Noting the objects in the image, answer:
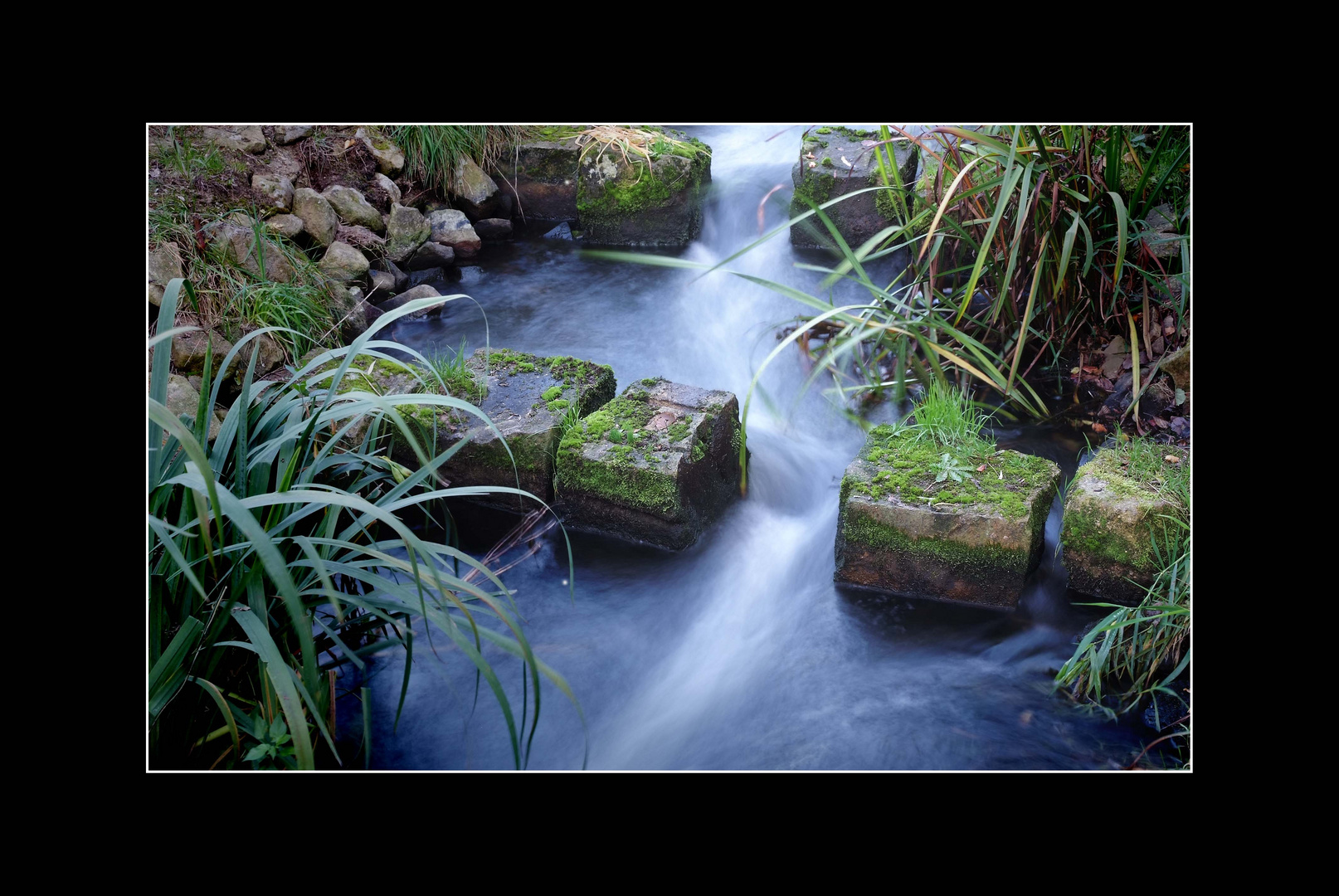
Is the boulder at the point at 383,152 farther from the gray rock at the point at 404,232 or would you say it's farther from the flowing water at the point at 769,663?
the flowing water at the point at 769,663

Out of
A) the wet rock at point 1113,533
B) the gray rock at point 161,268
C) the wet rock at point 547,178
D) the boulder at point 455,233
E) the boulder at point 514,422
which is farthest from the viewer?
the wet rock at point 547,178

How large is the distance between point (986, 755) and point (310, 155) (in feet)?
10.2

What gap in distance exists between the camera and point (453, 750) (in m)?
1.68

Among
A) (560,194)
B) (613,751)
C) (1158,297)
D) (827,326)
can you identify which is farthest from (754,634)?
(560,194)

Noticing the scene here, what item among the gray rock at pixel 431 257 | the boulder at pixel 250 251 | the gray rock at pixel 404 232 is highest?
the gray rock at pixel 404 232

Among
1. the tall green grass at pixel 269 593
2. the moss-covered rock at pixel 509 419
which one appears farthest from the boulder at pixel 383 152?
the tall green grass at pixel 269 593

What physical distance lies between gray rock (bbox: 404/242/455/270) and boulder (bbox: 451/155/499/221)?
0.30 metres

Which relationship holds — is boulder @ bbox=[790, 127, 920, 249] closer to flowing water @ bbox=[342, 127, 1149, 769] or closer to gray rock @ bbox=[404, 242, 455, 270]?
flowing water @ bbox=[342, 127, 1149, 769]

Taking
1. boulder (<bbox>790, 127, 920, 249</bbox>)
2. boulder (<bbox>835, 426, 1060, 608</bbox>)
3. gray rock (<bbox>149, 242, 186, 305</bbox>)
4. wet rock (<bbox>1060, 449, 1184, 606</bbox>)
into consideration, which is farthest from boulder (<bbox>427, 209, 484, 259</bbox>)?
wet rock (<bbox>1060, 449, 1184, 606</bbox>)

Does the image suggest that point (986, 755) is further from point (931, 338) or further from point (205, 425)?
point (205, 425)

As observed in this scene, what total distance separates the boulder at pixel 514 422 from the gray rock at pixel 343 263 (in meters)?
0.95

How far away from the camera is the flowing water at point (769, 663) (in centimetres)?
167

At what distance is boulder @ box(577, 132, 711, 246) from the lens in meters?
3.45

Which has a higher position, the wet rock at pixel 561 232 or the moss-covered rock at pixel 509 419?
the wet rock at pixel 561 232
